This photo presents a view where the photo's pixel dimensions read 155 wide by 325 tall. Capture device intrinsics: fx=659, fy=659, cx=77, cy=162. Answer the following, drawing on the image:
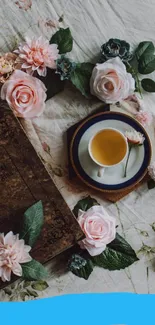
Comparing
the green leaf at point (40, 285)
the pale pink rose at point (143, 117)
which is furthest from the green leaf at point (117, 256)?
the pale pink rose at point (143, 117)

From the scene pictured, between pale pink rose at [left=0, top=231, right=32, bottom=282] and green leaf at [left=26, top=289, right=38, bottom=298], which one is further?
green leaf at [left=26, top=289, right=38, bottom=298]

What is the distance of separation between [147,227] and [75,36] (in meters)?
0.47

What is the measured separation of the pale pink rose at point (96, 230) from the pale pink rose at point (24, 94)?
0.84 feet

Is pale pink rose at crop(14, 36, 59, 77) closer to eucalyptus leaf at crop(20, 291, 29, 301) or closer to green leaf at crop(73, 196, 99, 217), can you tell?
green leaf at crop(73, 196, 99, 217)

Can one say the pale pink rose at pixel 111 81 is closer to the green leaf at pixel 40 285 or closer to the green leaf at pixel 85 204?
the green leaf at pixel 85 204

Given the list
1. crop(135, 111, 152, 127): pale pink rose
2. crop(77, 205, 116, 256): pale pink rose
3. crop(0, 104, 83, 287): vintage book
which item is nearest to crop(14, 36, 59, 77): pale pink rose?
crop(0, 104, 83, 287): vintage book

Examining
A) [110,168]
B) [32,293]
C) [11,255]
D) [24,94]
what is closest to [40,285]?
[32,293]

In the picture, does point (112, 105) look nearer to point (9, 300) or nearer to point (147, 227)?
point (147, 227)

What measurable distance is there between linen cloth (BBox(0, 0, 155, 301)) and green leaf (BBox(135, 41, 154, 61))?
26 millimetres

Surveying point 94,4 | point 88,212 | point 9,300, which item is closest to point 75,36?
point 94,4

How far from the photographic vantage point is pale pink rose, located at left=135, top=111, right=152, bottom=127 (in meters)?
1.51

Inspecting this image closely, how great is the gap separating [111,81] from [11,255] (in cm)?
44

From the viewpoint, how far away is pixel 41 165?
1.42 metres

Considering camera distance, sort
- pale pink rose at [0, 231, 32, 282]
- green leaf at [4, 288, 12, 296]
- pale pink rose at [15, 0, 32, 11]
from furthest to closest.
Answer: pale pink rose at [15, 0, 32, 11] → green leaf at [4, 288, 12, 296] → pale pink rose at [0, 231, 32, 282]
